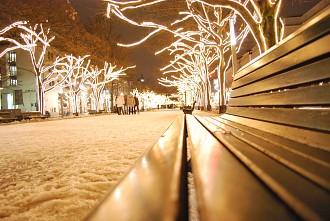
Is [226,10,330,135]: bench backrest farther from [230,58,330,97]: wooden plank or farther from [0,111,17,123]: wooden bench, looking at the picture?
[0,111,17,123]: wooden bench

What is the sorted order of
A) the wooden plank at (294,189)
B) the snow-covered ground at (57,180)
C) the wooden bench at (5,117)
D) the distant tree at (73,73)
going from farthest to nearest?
the distant tree at (73,73) → the wooden bench at (5,117) → the snow-covered ground at (57,180) → the wooden plank at (294,189)

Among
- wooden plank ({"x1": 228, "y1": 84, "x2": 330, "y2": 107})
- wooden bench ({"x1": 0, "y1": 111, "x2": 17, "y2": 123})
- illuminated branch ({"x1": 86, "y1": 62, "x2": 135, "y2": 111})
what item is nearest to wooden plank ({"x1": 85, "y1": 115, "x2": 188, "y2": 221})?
wooden plank ({"x1": 228, "y1": 84, "x2": 330, "y2": 107})

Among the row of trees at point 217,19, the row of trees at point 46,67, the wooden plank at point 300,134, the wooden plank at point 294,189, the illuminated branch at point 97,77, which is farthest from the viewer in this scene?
the illuminated branch at point 97,77

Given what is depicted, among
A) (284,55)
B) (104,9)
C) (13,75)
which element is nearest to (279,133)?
(284,55)

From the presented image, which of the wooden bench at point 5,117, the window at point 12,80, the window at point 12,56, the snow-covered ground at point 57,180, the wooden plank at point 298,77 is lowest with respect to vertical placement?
the snow-covered ground at point 57,180

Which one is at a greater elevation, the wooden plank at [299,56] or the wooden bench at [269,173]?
the wooden plank at [299,56]

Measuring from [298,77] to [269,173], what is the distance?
1.20 m

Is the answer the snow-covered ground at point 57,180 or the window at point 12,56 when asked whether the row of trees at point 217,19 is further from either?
the window at point 12,56

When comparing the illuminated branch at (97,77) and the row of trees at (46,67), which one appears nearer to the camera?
the row of trees at (46,67)

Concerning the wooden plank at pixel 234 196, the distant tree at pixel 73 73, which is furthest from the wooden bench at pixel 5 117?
the wooden plank at pixel 234 196

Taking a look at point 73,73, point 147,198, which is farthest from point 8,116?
point 147,198

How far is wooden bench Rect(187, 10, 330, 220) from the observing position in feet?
2.55

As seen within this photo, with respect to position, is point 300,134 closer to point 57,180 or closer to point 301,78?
point 301,78

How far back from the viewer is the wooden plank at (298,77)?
5.42 ft
